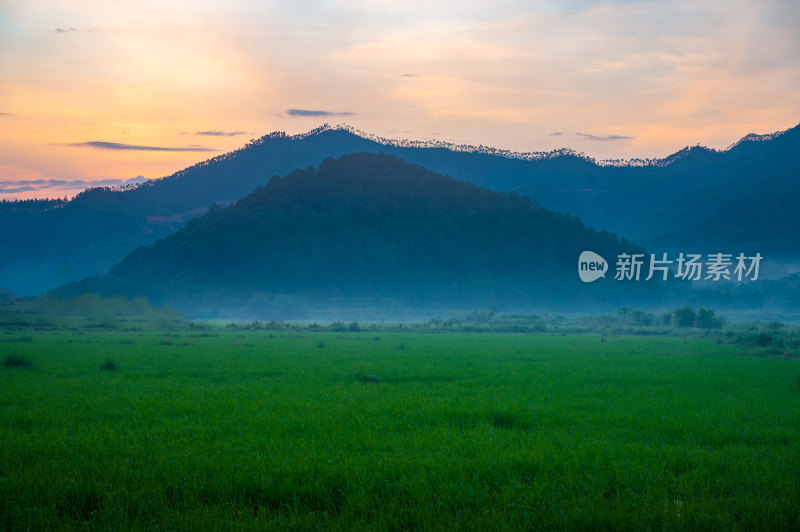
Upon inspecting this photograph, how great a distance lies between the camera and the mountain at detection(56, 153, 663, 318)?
12744 cm

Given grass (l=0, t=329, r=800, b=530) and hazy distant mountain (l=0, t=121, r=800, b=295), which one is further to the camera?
hazy distant mountain (l=0, t=121, r=800, b=295)

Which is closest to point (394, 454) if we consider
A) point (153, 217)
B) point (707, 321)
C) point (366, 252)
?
point (707, 321)

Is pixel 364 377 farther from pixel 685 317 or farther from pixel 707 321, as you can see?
pixel 685 317

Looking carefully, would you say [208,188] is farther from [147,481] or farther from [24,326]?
[147,481]

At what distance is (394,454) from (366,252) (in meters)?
135

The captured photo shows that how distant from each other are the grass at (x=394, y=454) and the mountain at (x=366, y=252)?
351 ft

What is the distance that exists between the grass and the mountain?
4209 inches

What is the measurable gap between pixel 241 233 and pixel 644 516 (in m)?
137

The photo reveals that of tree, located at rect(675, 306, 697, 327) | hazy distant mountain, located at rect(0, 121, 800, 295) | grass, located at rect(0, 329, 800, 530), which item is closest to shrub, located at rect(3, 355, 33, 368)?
grass, located at rect(0, 329, 800, 530)

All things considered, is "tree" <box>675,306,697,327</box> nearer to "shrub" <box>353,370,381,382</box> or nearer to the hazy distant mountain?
"shrub" <box>353,370,381,382</box>

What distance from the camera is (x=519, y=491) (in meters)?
8.53

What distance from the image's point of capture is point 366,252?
14475cm

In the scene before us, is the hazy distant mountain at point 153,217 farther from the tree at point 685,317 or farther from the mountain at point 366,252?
the tree at point 685,317

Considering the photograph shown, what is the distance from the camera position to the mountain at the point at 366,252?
418 feet
